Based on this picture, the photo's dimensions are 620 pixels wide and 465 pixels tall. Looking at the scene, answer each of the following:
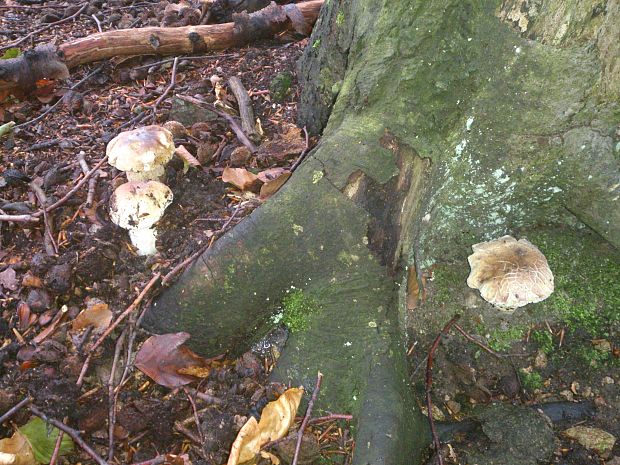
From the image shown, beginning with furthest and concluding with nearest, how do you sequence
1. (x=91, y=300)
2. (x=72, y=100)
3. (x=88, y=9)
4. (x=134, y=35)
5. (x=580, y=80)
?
(x=88, y=9) → (x=134, y=35) → (x=72, y=100) → (x=91, y=300) → (x=580, y=80)

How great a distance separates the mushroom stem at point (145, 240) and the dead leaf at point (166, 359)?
2.04 ft

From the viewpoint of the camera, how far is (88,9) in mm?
6223

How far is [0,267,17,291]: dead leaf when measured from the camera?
2947mm

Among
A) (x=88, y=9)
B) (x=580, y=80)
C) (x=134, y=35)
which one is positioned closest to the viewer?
(x=580, y=80)

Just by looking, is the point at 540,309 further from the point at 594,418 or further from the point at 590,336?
the point at 594,418

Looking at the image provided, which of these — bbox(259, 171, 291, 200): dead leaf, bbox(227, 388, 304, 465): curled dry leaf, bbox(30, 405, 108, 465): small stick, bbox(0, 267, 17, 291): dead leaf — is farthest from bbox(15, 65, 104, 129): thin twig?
bbox(227, 388, 304, 465): curled dry leaf

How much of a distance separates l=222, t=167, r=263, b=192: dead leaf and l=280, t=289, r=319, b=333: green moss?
0.95 m

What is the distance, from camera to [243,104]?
404cm

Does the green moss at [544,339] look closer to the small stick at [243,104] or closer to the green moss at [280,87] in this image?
the small stick at [243,104]

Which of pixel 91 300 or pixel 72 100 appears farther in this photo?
pixel 72 100

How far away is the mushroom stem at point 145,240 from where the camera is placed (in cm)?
298

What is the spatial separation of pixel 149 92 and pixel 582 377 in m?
4.17

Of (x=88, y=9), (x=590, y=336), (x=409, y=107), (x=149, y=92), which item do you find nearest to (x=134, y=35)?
(x=149, y=92)

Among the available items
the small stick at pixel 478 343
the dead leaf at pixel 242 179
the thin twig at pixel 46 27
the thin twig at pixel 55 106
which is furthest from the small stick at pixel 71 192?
the thin twig at pixel 46 27
